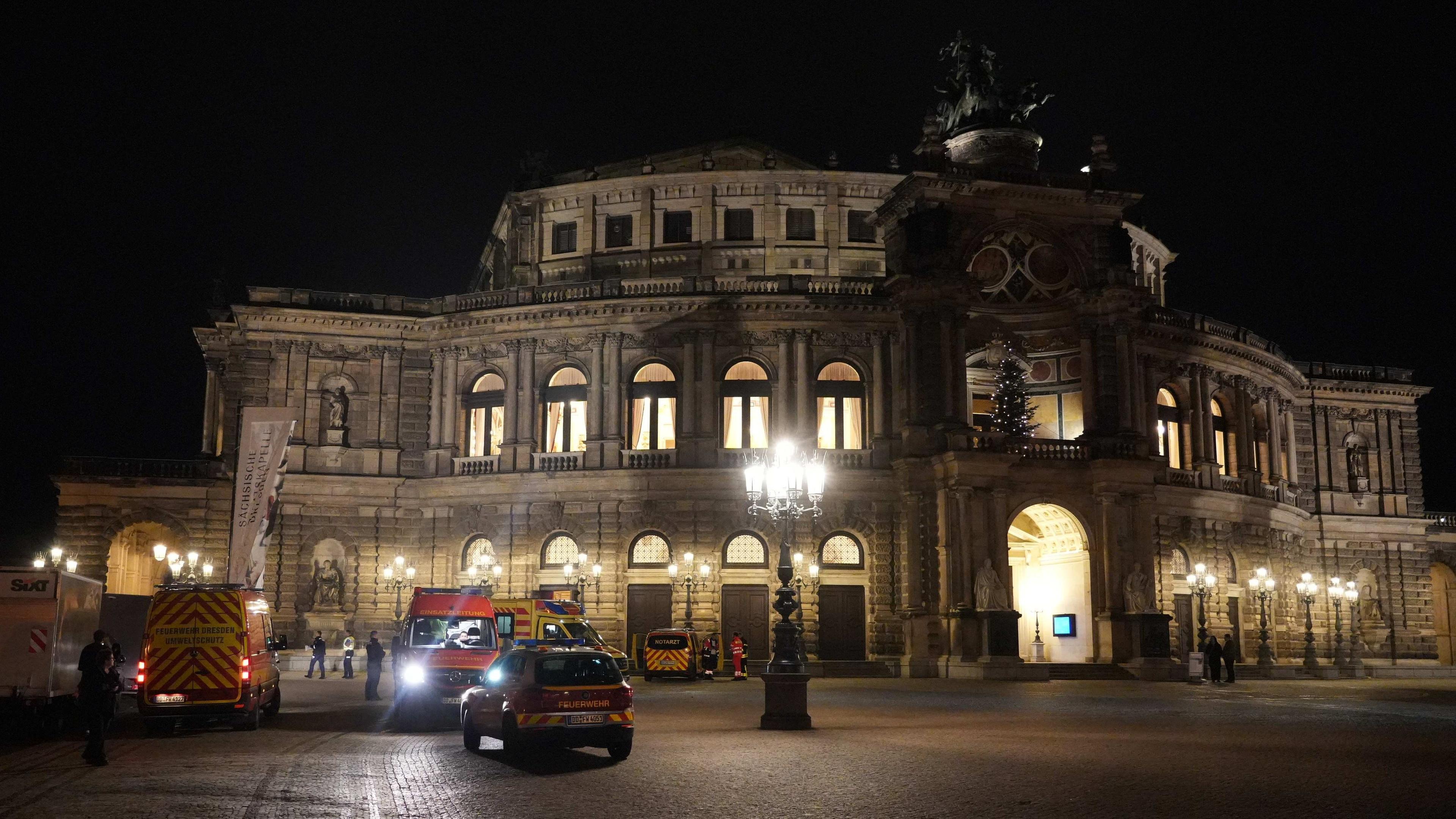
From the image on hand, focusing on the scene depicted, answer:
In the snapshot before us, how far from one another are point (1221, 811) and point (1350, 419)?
191 ft

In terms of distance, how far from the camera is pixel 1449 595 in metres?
68.6

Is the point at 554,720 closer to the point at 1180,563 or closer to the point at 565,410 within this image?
the point at 565,410

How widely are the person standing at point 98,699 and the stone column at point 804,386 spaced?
1289 inches

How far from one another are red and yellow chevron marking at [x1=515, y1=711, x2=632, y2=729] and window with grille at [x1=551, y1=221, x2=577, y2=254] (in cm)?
4128

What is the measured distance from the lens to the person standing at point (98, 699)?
18.6 metres

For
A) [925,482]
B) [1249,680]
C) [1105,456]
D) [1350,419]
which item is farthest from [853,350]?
[1350,419]

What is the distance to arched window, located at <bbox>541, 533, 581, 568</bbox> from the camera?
50750 millimetres

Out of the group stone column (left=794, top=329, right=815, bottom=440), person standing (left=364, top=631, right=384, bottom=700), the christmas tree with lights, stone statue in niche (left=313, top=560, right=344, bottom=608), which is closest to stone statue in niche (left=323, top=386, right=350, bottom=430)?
stone statue in niche (left=313, top=560, right=344, bottom=608)

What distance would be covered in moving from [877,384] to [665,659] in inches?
567

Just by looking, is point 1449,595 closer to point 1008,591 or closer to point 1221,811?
point 1008,591

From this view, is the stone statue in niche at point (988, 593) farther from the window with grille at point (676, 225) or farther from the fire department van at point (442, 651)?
the window with grille at point (676, 225)

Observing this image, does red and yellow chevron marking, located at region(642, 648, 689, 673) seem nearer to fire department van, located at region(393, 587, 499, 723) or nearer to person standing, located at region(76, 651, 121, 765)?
fire department van, located at region(393, 587, 499, 723)

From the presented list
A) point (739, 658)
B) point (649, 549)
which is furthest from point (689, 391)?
point (739, 658)

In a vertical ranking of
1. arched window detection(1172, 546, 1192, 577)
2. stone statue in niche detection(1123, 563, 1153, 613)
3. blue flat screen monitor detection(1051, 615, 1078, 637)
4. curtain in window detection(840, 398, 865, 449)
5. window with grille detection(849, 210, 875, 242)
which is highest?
window with grille detection(849, 210, 875, 242)
